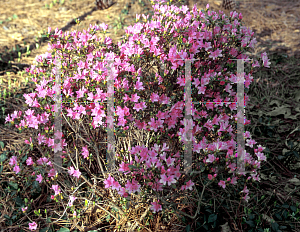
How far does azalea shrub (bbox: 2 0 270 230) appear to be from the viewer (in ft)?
6.37

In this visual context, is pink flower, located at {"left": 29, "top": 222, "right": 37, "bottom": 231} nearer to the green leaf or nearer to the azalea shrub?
the azalea shrub

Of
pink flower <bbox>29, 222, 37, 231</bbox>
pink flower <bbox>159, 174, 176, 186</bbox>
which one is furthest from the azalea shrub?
pink flower <bbox>29, 222, 37, 231</bbox>

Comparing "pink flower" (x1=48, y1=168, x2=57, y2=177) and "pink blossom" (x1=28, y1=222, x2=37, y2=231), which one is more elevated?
"pink flower" (x1=48, y1=168, x2=57, y2=177)

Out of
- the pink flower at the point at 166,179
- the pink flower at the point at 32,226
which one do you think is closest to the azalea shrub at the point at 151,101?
the pink flower at the point at 166,179

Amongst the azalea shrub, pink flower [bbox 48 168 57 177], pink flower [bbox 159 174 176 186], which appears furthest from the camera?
pink flower [bbox 48 168 57 177]

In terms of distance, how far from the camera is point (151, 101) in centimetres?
204

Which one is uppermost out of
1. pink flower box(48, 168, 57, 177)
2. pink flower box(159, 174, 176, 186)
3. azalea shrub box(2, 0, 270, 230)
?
azalea shrub box(2, 0, 270, 230)

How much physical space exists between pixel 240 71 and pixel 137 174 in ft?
4.36

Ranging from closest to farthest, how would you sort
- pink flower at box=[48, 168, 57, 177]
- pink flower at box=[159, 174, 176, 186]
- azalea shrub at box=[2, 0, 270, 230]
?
1. pink flower at box=[159, 174, 176, 186]
2. azalea shrub at box=[2, 0, 270, 230]
3. pink flower at box=[48, 168, 57, 177]

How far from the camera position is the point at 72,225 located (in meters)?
2.34

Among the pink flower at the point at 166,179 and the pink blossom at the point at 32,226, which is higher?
the pink flower at the point at 166,179

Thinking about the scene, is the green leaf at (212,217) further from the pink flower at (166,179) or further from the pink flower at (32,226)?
the pink flower at (32,226)

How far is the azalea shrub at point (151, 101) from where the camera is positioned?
6.37ft

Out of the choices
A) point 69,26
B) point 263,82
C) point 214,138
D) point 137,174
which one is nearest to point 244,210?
point 214,138
